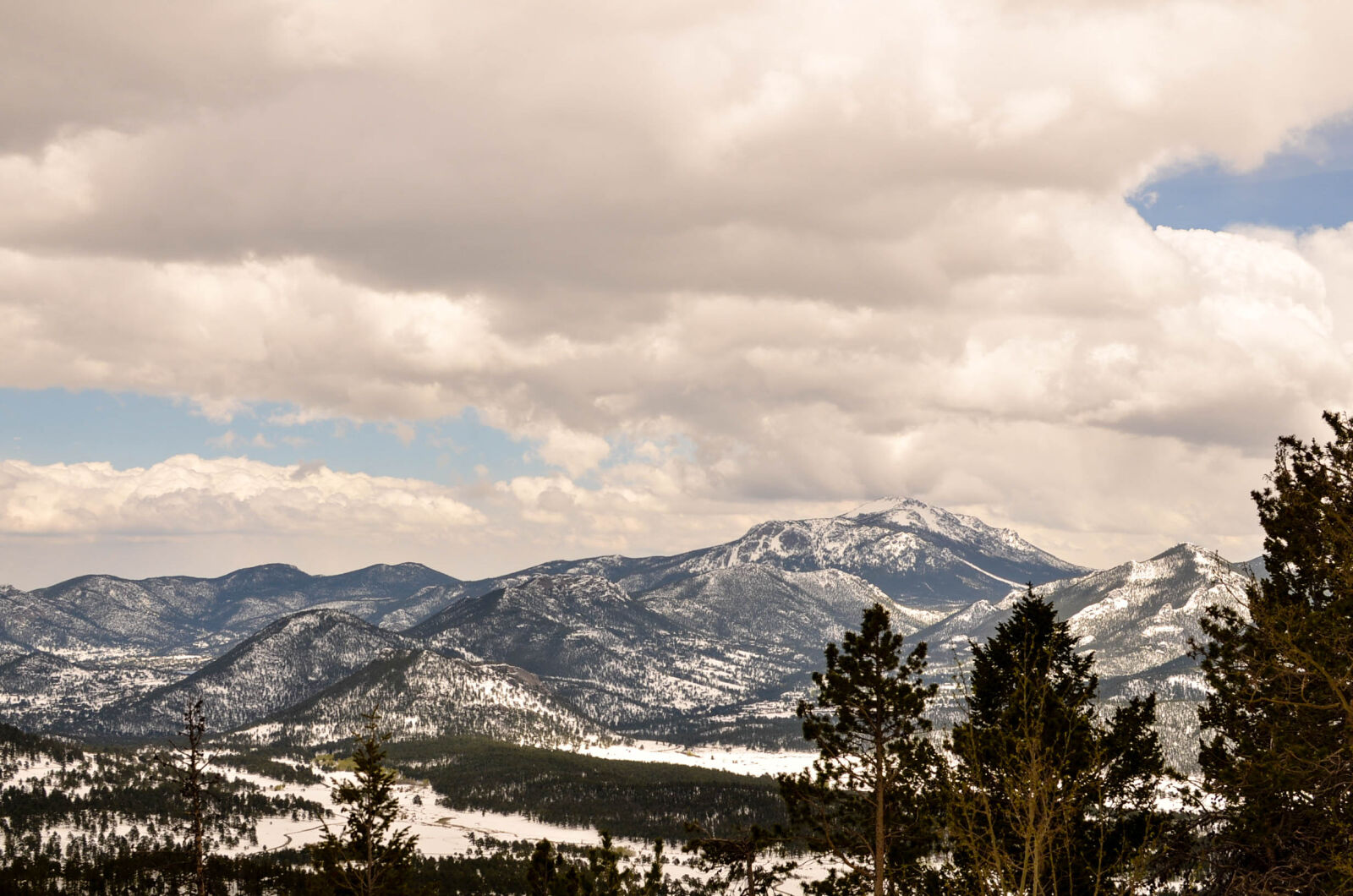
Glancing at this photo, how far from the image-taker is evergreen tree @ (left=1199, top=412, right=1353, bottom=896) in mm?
20562

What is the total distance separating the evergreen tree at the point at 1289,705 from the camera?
20.6 m

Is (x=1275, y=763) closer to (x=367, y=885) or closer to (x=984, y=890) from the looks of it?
(x=984, y=890)

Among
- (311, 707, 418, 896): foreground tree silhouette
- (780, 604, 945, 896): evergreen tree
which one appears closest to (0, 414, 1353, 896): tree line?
(780, 604, 945, 896): evergreen tree

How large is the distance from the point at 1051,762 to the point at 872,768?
6562mm

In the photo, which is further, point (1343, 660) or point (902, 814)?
point (902, 814)

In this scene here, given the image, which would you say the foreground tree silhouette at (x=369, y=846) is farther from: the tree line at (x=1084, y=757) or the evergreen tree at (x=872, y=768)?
the evergreen tree at (x=872, y=768)

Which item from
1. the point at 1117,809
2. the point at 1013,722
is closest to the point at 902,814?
the point at 1013,722

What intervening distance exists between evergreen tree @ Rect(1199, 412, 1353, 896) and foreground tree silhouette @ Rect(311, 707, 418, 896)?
36.6 metres

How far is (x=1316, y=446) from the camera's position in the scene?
110ft

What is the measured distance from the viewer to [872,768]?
3350 cm

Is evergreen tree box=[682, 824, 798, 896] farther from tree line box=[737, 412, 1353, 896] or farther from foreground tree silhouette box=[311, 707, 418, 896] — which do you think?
foreground tree silhouette box=[311, 707, 418, 896]

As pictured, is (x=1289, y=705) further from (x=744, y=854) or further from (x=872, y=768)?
(x=744, y=854)

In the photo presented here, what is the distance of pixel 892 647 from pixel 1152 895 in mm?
10701

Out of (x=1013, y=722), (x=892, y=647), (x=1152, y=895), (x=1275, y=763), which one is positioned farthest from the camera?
(x=892, y=647)
